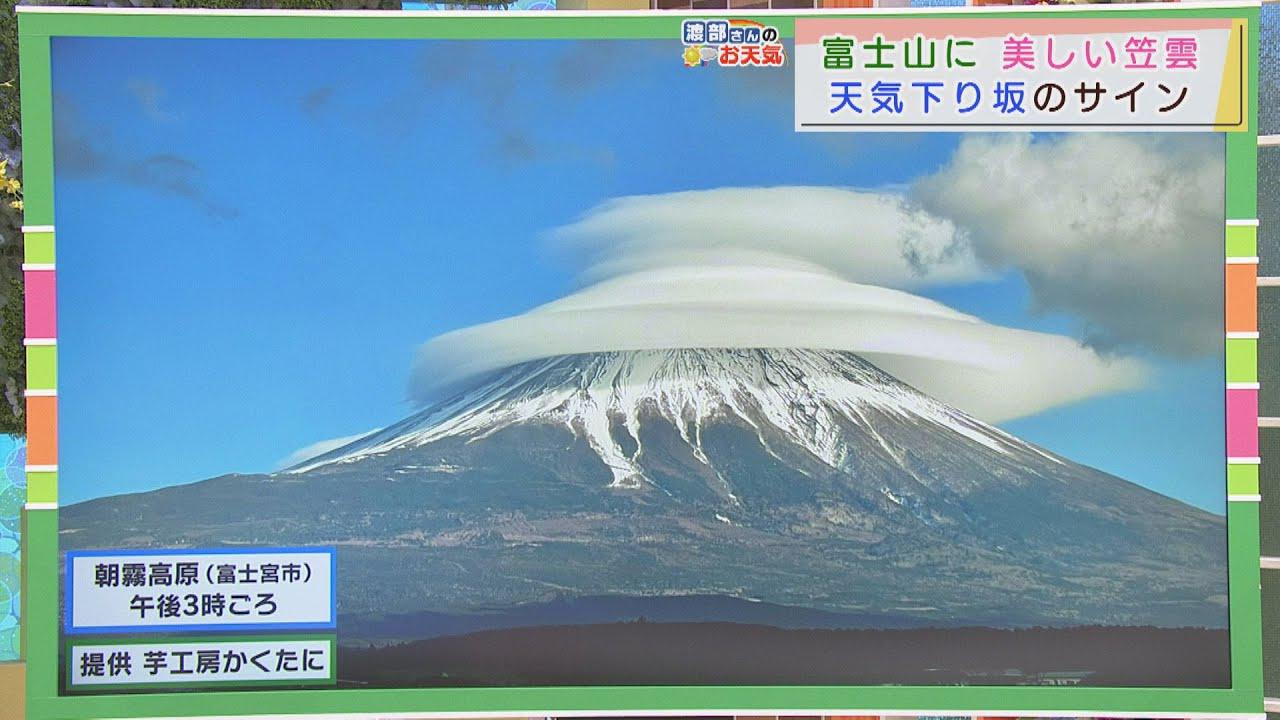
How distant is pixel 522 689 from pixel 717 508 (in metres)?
0.69

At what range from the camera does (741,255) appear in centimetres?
271

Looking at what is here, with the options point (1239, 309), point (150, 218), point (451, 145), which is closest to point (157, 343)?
point (150, 218)

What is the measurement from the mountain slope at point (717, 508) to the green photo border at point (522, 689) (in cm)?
11

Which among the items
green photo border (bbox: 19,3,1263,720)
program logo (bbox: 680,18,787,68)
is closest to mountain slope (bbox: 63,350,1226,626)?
green photo border (bbox: 19,3,1263,720)

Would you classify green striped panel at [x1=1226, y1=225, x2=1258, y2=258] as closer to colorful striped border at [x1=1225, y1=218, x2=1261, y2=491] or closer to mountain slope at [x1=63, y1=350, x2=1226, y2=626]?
colorful striped border at [x1=1225, y1=218, x2=1261, y2=491]

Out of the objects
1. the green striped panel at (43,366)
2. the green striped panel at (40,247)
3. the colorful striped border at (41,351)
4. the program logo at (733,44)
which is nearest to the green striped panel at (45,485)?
the colorful striped border at (41,351)

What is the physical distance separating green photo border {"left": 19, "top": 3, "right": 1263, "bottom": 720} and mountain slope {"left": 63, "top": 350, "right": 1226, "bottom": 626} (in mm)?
111

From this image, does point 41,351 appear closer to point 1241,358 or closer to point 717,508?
point 717,508

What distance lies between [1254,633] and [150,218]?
3033mm

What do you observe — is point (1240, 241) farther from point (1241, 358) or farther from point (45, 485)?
point (45, 485)

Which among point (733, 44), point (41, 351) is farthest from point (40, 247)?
point (733, 44)

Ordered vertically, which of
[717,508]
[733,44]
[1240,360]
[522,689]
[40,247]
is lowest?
[522,689]

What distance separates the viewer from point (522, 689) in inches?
106

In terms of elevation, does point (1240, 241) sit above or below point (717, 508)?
above
